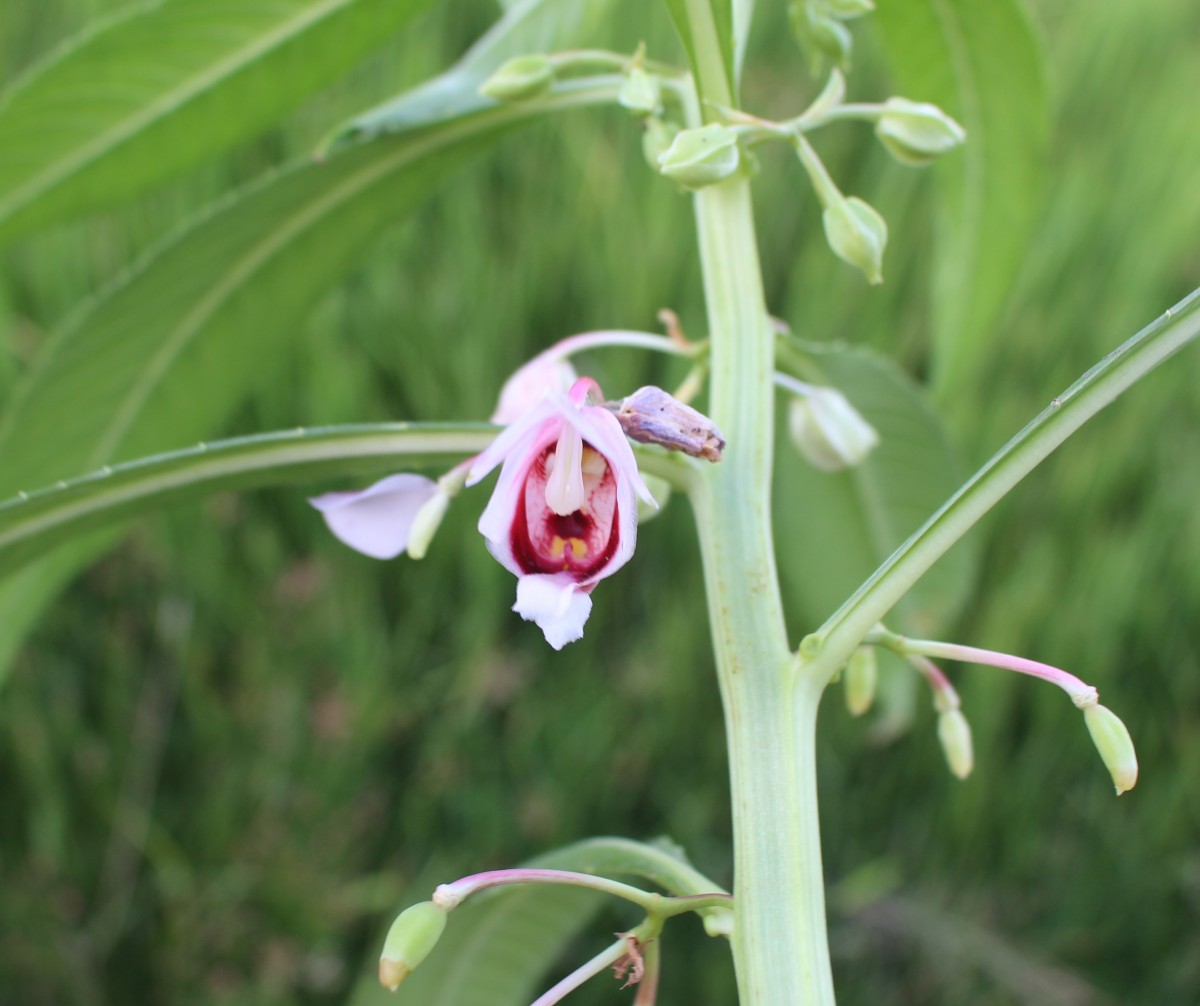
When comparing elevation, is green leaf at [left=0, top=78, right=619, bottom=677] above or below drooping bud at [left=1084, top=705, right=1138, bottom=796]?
above

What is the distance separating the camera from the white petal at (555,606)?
1.21ft

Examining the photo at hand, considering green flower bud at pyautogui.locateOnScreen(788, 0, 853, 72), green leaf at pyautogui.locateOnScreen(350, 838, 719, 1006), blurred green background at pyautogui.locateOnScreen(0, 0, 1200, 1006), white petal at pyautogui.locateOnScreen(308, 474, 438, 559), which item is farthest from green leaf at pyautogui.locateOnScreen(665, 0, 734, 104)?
blurred green background at pyautogui.locateOnScreen(0, 0, 1200, 1006)

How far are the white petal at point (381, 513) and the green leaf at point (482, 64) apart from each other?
0.78 ft

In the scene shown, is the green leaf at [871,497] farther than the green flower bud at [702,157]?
Yes

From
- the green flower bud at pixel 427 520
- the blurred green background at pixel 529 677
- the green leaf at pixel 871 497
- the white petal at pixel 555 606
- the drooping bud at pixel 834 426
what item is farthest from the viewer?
the blurred green background at pixel 529 677

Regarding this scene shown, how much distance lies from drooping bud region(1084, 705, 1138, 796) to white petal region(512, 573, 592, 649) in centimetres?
18

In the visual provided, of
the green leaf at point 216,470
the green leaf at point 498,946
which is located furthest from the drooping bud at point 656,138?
the green leaf at point 498,946

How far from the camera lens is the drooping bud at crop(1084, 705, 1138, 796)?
1.35 feet

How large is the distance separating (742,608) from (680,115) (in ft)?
0.96

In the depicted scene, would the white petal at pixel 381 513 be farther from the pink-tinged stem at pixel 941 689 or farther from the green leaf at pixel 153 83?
the green leaf at pixel 153 83

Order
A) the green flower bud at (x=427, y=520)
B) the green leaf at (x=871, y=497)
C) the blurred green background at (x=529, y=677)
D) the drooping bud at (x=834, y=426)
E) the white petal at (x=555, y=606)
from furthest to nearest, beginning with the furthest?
the blurred green background at (x=529, y=677), the green leaf at (x=871, y=497), the drooping bud at (x=834, y=426), the green flower bud at (x=427, y=520), the white petal at (x=555, y=606)

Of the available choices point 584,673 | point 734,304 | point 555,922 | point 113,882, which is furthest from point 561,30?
point 113,882

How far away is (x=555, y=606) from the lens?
377 mm

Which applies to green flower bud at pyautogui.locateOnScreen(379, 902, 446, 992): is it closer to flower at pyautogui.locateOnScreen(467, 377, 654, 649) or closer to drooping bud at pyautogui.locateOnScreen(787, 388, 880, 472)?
flower at pyautogui.locateOnScreen(467, 377, 654, 649)
